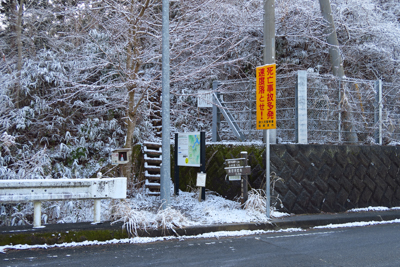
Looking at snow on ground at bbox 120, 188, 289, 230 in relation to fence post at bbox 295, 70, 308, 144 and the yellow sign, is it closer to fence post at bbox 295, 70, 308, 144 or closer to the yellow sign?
the yellow sign

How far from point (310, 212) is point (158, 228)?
4.07 m

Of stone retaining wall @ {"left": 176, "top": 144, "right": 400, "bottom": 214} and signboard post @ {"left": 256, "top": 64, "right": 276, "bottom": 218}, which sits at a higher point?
signboard post @ {"left": 256, "top": 64, "right": 276, "bottom": 218}

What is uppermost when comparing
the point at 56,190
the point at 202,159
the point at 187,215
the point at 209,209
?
the point at 202,159

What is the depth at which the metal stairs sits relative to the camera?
9.85m

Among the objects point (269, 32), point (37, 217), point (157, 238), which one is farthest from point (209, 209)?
point (269, 32)

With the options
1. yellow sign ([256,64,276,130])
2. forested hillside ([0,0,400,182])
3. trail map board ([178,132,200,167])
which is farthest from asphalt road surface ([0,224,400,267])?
forested hillside ([0,0,400,182])

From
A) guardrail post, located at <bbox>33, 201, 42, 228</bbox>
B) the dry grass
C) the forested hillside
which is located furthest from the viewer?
the forested hillside

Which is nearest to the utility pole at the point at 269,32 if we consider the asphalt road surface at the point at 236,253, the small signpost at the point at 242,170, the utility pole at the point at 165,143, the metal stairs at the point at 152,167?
the small signpost at the point at 242,170

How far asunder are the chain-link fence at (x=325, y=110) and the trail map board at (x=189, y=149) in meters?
1.55

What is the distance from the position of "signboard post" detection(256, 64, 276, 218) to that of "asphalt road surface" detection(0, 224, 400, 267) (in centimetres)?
151

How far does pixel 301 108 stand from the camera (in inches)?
350

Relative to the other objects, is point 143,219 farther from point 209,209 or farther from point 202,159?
point 202,159

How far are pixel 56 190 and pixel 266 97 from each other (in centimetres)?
466

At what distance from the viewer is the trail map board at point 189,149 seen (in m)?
8.95
